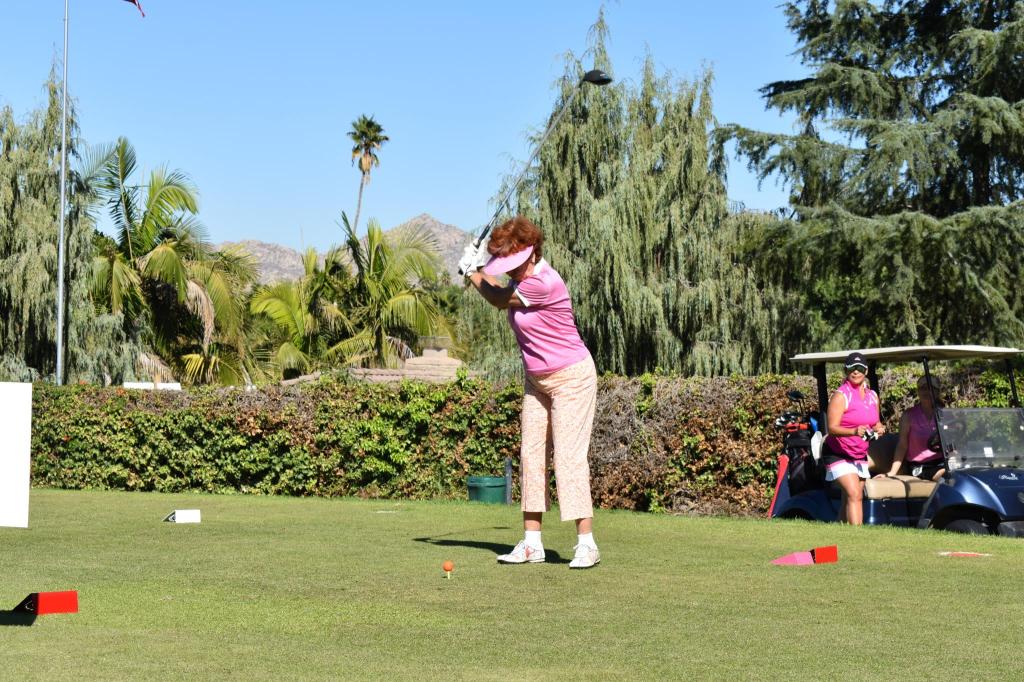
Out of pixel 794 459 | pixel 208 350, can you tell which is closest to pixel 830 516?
pixel 794 459

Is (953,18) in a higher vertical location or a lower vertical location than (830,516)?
higher

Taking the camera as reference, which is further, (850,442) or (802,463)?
(802,463)

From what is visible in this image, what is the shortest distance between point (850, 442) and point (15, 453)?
746 centimetres

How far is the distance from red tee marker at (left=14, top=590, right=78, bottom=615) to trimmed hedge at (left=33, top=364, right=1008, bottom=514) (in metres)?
10.2

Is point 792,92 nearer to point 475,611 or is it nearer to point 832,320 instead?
point 832,320

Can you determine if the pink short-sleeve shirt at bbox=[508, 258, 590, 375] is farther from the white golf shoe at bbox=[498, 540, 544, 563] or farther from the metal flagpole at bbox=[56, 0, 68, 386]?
the metal flagpole at bbox=[56, 0, 68, 386]

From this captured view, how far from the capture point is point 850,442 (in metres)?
11.0

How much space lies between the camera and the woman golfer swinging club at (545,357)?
7.69 metres

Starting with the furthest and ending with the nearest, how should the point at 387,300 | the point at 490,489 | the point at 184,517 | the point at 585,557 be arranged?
the point at 387,300
the point at 490,489
the point at 184,517
the point at 585,557

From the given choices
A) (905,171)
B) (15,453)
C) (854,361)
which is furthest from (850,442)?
(905,171)

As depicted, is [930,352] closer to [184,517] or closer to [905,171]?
[184,517]

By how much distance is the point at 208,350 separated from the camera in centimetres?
4097

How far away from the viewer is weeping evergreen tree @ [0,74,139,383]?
30078 mm

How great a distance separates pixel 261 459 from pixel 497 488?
14.7ft
